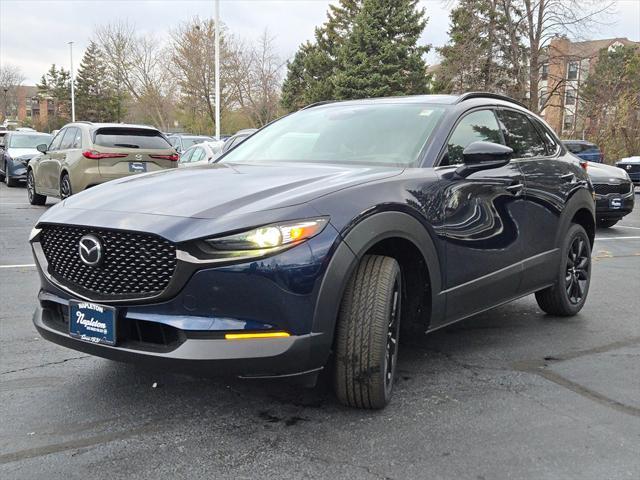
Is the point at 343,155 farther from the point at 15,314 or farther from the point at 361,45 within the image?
the point at 361,45

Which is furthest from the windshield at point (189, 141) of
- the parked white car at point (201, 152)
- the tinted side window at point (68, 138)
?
the tinted side window at point (68, 138)

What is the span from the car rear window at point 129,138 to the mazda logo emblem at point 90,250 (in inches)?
355

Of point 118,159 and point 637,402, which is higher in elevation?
point 118,159

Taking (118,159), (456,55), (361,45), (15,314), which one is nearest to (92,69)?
(361,45)

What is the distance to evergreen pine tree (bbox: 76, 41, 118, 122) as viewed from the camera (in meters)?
63.1

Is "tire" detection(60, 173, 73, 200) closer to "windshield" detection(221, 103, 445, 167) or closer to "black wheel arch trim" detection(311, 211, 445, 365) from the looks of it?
"windshield" detection(221, 103, 445, 167)

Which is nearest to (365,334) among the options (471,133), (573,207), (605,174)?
(471,133)

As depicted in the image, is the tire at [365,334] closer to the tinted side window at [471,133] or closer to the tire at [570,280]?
the tinted side window at [471,133]

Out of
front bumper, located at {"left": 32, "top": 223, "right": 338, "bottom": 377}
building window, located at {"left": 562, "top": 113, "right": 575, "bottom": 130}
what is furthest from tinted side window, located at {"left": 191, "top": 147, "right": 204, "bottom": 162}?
building window, located at {"left": 562, "top": 113, "right": 575, "bottom": 130}

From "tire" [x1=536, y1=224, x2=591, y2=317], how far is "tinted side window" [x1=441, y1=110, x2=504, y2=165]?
3.79ft

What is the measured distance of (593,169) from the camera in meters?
11.6

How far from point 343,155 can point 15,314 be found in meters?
2.96

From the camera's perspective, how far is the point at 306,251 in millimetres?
2691

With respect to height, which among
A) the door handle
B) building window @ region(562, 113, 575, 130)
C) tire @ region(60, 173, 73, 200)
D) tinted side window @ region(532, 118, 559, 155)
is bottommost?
tire @ region(60, 173, 73, 200)
